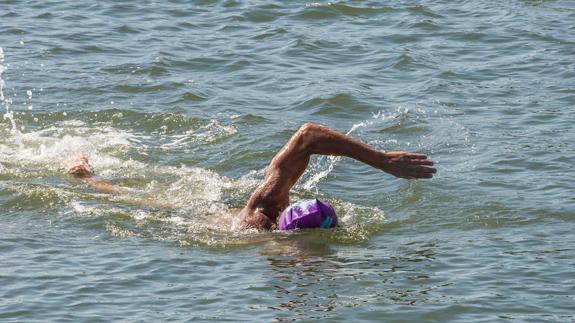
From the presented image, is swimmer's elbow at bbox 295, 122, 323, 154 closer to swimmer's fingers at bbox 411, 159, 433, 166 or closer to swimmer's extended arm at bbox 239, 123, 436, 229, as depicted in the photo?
swimmer's extended arm at bbox 239, 123, 436, 229

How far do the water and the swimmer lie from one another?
27 centimetres

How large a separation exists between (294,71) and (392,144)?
3482 millimetres

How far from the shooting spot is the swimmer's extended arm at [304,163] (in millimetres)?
9357

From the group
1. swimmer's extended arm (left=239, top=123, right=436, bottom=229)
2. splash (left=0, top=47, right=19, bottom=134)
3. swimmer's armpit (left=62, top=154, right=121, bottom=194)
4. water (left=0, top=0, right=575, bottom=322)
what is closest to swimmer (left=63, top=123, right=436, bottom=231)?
swimmer's extended arm (left=239, top=123, right=436, bottom=229)

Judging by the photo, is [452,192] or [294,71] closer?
[452,192]

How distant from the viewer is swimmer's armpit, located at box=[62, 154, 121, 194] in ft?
38.2

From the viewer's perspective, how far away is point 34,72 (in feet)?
53.2

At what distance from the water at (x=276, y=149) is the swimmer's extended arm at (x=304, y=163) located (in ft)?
0.93

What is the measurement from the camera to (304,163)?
32.9 ft

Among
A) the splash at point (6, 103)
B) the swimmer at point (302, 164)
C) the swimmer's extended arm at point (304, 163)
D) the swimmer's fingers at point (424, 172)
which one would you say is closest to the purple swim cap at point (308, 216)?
the swimmer at point (302, 164)

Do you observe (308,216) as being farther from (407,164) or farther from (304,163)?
(407,164)

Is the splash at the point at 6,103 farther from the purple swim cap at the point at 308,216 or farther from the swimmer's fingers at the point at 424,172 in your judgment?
the swimmer's fingers at the point at 424,172

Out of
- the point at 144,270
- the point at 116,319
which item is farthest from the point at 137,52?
the point at 116,319

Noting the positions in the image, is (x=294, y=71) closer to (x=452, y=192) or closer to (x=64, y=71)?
(x=64, y=71)
